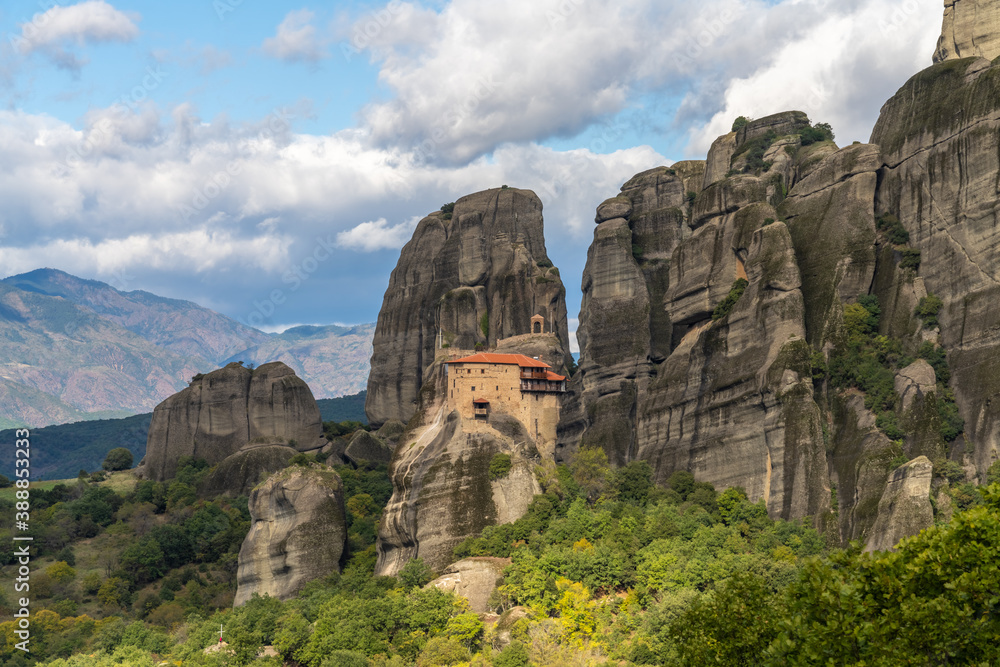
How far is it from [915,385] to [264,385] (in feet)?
276

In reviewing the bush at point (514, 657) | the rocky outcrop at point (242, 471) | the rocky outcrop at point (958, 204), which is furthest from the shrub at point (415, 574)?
the rocky outcrop at point (242, 471)

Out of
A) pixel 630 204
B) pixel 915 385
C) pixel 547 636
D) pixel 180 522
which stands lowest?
pixel 547 636

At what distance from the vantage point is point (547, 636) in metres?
75.8

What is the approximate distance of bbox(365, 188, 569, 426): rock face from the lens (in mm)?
139125

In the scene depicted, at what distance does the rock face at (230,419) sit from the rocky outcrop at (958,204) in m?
77.4

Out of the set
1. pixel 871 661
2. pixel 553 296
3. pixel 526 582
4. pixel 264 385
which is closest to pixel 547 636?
pixel 526 582

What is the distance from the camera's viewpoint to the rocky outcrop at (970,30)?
9838cm

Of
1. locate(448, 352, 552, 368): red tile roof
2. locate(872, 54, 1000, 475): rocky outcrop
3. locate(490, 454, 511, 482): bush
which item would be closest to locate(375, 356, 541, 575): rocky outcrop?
locate(490, 454, 511, 482): bush

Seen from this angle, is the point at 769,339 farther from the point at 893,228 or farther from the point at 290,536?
the point at 290,536

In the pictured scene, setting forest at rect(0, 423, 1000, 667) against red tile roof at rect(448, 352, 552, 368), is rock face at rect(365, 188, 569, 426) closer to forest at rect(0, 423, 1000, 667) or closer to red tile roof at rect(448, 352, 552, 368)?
forest at rect(0, 423, 1000, 667)

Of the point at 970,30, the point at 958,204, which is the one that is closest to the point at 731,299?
the point at 958,204

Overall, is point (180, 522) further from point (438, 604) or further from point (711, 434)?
point (711, 434)

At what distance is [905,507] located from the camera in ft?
242

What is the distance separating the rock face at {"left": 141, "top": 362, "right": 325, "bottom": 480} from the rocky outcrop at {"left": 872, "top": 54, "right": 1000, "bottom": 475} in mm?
77437
